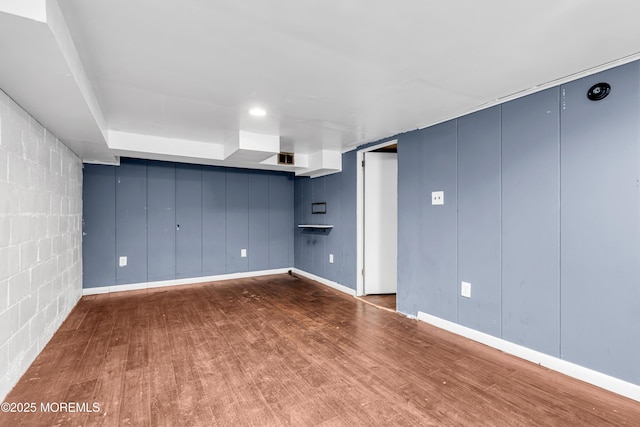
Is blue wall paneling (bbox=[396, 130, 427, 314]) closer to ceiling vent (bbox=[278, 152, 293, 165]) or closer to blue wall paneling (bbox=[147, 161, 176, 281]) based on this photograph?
ceiling vent (bbox=[278, 152, 293, 165])

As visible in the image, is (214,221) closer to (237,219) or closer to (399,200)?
(237,219)

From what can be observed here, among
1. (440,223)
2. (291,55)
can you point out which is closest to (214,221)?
(440,223)

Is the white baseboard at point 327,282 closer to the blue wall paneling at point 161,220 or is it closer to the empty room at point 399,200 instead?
the empty room at point 399,200

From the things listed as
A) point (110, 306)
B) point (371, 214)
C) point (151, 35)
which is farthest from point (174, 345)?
point (371, 214)

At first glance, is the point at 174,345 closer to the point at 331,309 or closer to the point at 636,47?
the point at 331,309

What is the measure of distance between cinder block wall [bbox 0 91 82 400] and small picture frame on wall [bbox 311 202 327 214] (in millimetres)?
3362

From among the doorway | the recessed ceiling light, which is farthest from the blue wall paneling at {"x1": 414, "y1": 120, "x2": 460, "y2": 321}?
the recessed ceiling light

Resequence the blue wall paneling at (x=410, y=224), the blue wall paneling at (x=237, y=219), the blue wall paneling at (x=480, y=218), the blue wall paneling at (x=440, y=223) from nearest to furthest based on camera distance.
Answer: the blue wall paneling at (x=480, y=218) → the blue wall paneling at (x=440, y=223) → the blue wall paneling at (x=410, y=224) → the blue wall paneling at (x=237, y=219)

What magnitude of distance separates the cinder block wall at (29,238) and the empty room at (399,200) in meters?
0.02

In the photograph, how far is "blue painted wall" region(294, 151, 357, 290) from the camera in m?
4.41

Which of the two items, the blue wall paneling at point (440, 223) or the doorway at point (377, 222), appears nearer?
the blue wall paneling at point (440, 223)

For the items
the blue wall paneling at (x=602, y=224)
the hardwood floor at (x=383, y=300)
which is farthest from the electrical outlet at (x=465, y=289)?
the hardwood floor at (x=383, y=300)

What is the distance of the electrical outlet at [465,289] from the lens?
9.20 feet

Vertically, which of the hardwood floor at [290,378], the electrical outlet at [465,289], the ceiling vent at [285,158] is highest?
the ceiling vent at [285,158]
